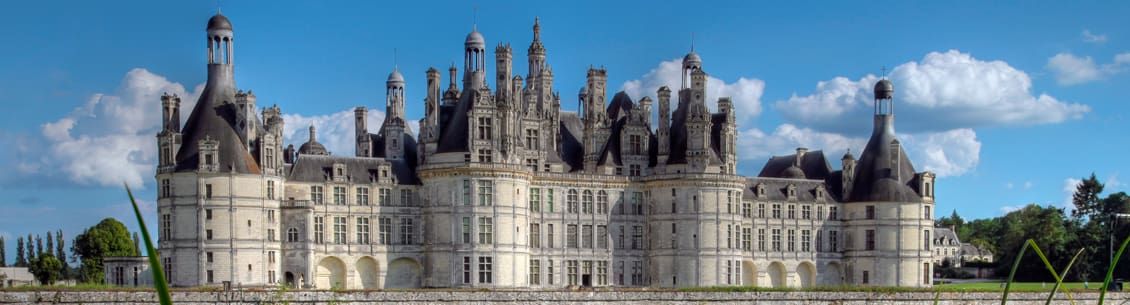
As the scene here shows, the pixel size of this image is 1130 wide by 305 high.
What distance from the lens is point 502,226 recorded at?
59406 millimetres

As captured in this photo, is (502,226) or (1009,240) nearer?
(502,226)

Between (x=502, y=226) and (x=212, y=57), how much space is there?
627 inches

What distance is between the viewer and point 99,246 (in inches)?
3044

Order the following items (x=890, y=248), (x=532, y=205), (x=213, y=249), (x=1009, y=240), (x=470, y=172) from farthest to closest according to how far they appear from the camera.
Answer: (x=1009, y=240) → (x=890, y=248) → (x=532, y=205) → (x=470, y=172) → (x=213, y=249)

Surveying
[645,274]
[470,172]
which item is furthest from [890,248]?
[470,172]

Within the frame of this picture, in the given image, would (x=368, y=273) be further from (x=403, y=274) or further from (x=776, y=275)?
(x=776, y=275)

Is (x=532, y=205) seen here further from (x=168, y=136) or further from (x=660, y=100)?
(x=168, y=136)

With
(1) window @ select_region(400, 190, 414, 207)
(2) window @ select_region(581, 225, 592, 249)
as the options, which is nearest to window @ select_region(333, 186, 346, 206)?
(1) window @ select_region(400, 190, 414, 207)

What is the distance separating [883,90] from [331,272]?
3476 centimetres

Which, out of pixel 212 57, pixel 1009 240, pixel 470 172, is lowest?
pixel 1009 240

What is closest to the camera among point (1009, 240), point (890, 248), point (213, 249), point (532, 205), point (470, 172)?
point (213, 249)

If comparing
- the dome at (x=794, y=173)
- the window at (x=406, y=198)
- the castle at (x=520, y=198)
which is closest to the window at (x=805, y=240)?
the castle at (x=520, y=198)

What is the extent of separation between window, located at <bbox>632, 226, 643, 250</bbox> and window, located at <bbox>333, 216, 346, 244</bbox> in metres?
15.6

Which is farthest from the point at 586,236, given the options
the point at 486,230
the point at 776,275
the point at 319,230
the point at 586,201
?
the point at 319,230
